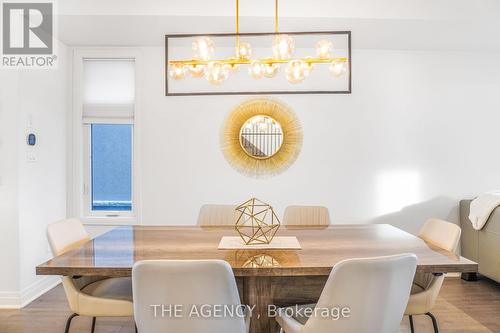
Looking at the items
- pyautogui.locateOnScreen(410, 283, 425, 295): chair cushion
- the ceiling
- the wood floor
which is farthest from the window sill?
pyautogui.locateOnScreen(410, 283, 425, 295): chair cushion

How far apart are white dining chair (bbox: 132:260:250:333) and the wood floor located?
1.44 meters

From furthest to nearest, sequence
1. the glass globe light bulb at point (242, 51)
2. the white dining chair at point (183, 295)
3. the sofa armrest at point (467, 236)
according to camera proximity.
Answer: the sofa armrest at point (467, 236), the glass globe light bulb at point (242, 51), the white dining chair at point (183, 295)

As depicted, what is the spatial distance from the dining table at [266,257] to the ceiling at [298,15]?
185 cm

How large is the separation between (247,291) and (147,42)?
2.82 meters

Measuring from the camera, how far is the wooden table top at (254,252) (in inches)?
65.1

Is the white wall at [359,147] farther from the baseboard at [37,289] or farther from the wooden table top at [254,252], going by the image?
the wooden table top at [254,252]

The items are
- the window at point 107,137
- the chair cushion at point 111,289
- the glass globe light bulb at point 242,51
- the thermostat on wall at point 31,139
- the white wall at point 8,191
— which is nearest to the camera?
the chair cushion at point 111,289

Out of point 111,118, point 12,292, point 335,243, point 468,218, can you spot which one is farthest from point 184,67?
point 468,218

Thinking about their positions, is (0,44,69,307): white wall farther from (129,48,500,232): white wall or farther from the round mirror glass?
the round mirror glass

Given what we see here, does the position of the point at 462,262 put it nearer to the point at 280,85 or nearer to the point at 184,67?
the point at 184,67

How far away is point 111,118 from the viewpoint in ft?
12.9

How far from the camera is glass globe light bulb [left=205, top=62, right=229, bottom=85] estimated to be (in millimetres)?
2275

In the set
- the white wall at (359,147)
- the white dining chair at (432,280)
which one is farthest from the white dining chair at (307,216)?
the white wall at (359,147)

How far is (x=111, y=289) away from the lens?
216 centimetres
